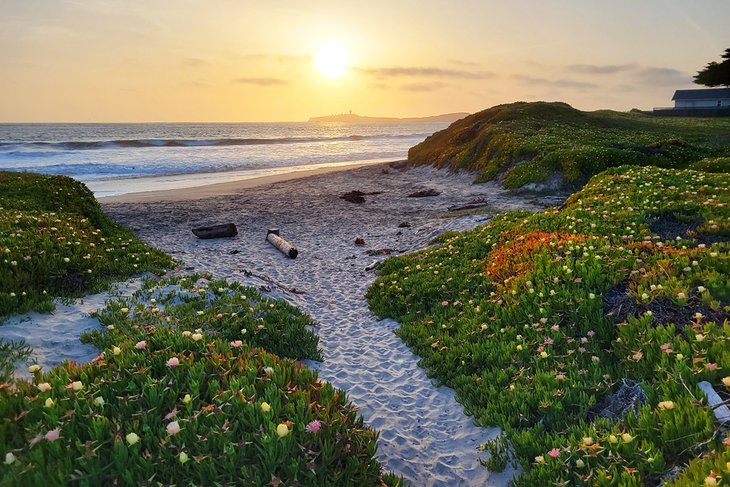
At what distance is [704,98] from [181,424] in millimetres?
122537

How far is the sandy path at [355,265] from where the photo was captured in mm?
6352

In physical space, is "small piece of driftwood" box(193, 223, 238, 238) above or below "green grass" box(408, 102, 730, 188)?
below

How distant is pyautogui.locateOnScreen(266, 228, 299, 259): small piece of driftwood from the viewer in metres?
17.1

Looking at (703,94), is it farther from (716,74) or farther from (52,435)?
(52,435)

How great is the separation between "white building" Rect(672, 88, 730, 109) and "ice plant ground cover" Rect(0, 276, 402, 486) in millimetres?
118025

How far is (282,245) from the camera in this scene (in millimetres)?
17859

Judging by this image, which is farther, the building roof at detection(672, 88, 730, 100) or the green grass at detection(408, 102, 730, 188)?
the building roof at detection(672, 88, 730, 100)

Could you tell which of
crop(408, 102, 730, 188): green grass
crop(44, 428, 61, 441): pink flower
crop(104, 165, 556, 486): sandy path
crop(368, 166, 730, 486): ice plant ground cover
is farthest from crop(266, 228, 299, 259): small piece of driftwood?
crop(408, 102, 730, 188): green grass

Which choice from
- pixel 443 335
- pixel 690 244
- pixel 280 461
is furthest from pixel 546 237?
pixel 280 461

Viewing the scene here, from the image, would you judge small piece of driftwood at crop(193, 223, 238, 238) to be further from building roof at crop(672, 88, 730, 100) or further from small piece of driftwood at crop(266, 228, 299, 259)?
building roof at crop(672, 88, 730, 100)

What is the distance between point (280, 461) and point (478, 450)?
303 cm

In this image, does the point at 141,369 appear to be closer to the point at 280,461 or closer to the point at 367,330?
the point at 280,461

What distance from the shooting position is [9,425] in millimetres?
4410

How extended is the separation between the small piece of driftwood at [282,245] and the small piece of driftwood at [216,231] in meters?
1.96
